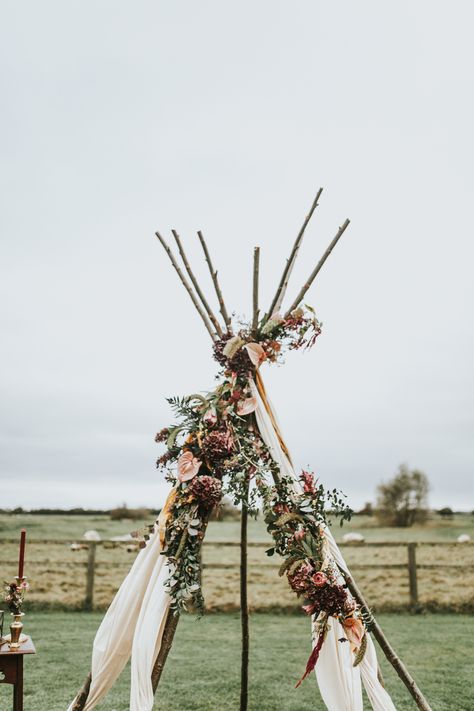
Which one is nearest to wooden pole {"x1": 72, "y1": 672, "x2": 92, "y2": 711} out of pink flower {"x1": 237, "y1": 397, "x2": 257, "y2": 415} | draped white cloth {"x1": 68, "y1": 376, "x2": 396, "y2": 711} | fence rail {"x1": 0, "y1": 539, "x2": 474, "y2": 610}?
draped white cloth {"x1": 68, "y1": 376, "x2": 396, "y2": 711}

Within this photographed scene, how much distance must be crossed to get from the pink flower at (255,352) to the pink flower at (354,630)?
5.88ft

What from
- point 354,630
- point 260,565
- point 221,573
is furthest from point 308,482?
point 221,573

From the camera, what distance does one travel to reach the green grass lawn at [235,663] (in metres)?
6.15

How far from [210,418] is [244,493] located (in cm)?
56

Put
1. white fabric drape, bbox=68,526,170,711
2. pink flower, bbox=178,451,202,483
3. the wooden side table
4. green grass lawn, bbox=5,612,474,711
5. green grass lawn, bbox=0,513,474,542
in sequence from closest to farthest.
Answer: the wooden side table
white fabric drape, bbox=68,526,170,711
pink flower, bbox=178,451,202,483
green grass lawn, bbox=5,612,474,711
green grass lawn, bbox=0,513,474,542

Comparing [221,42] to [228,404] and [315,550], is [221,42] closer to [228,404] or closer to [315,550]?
[228,404]

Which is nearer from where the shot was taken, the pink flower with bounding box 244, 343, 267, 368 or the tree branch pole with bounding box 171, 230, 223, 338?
the pink flower with bounding box 244, 343, 267, 368

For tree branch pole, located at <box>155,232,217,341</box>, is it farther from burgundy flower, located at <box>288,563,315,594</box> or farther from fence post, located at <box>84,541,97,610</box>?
fence post, located at <box>84,541,97,610</box>

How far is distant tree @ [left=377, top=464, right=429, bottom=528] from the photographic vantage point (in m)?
16.3

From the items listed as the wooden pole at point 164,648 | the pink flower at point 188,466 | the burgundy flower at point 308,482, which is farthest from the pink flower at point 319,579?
the pink flower at point 188,466

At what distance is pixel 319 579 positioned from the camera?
3.93 m

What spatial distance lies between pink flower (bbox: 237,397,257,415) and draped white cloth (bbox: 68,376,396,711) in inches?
22.5

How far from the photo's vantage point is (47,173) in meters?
7.39

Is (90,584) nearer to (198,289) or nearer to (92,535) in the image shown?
(92,535)
